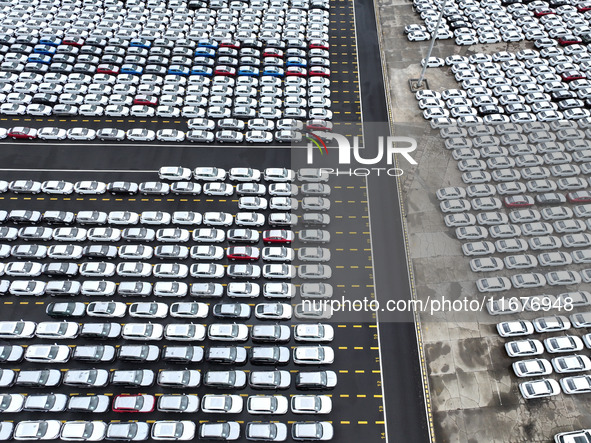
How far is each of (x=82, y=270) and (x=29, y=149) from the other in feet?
75.5

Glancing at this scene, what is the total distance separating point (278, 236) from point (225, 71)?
3249cm

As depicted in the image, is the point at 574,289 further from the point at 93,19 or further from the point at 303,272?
the point at 93,19

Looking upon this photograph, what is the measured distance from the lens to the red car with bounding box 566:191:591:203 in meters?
49.9

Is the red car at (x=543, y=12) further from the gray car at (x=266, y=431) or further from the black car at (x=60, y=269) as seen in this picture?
the black car at (x=60, y=269)

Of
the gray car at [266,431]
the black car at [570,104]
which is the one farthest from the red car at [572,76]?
the gray car at [266,431]

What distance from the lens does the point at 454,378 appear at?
39.4m

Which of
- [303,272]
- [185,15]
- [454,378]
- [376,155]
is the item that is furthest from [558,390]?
[185,15]

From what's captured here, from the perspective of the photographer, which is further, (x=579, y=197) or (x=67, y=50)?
(x=67, y=50)

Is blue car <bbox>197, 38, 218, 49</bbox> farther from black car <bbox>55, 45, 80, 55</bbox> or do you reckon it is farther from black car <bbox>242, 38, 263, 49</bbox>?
black car <bbox>55, 45, 80, 55</bbox>

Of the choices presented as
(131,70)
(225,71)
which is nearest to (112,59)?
(131,70)

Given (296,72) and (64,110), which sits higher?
(296,72)

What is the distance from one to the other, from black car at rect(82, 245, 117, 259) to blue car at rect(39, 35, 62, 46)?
43.2 metres

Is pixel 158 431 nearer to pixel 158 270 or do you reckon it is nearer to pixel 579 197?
pixel 158 270

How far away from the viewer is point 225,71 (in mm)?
62094
